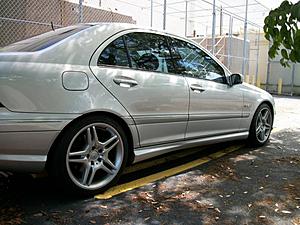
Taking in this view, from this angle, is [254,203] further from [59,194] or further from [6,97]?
[6,97]

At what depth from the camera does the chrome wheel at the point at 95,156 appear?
301cm

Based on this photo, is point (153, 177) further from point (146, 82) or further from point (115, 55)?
point (115, 55)

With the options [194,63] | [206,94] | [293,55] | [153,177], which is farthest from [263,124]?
[293,55]

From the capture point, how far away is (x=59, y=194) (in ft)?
10.3

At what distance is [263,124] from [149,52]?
2517mm

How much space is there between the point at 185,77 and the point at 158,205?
1546 millimetres

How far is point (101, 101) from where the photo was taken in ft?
9.93

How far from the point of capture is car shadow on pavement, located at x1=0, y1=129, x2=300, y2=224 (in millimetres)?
2750

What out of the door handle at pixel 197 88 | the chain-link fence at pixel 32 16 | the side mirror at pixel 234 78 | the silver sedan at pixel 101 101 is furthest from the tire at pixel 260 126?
the chain-link fence at pixel 32 16

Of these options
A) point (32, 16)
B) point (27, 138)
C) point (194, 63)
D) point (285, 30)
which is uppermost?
point (32, 16)

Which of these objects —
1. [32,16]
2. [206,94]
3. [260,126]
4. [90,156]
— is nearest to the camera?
[90,156]

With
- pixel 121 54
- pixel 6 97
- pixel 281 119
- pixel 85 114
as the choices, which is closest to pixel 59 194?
pixel 85 114

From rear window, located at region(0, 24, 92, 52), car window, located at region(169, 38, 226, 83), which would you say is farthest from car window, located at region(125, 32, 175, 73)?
rear window, located at region(0, 24, 92, 52)

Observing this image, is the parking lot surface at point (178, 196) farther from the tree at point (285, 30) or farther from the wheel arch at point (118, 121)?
the tree at point (285, 30)
